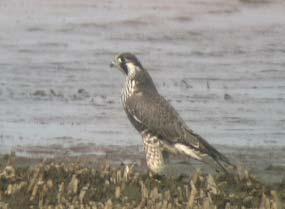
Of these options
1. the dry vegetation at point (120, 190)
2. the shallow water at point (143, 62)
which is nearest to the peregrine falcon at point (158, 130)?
the dry vegetation at point (120, 190)

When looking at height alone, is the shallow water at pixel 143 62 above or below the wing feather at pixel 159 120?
below

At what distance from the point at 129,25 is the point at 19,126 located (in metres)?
7.78

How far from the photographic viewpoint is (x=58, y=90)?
1708cm

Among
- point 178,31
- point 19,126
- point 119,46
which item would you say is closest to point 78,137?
point 19,126

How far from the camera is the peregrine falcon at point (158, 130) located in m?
11.9

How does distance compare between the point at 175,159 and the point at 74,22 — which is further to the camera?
the point at 74,22

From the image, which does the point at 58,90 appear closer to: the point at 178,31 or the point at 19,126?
the point at 19,126

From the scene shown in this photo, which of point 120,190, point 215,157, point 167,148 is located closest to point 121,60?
point 167,148

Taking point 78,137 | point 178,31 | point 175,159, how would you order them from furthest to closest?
1. point 178,31
2. point 78,137
3. point 175,159

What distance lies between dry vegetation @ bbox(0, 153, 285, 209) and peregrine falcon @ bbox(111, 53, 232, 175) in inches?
14.5

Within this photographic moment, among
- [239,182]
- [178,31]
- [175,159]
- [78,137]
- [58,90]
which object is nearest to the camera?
[239,182]

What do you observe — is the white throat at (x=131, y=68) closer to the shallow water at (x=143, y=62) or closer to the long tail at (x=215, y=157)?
the long tail at (x=215, y=157)

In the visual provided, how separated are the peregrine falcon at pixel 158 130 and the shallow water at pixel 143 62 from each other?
1.96 m

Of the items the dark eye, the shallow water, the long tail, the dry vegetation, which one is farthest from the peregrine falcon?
the shallow water
